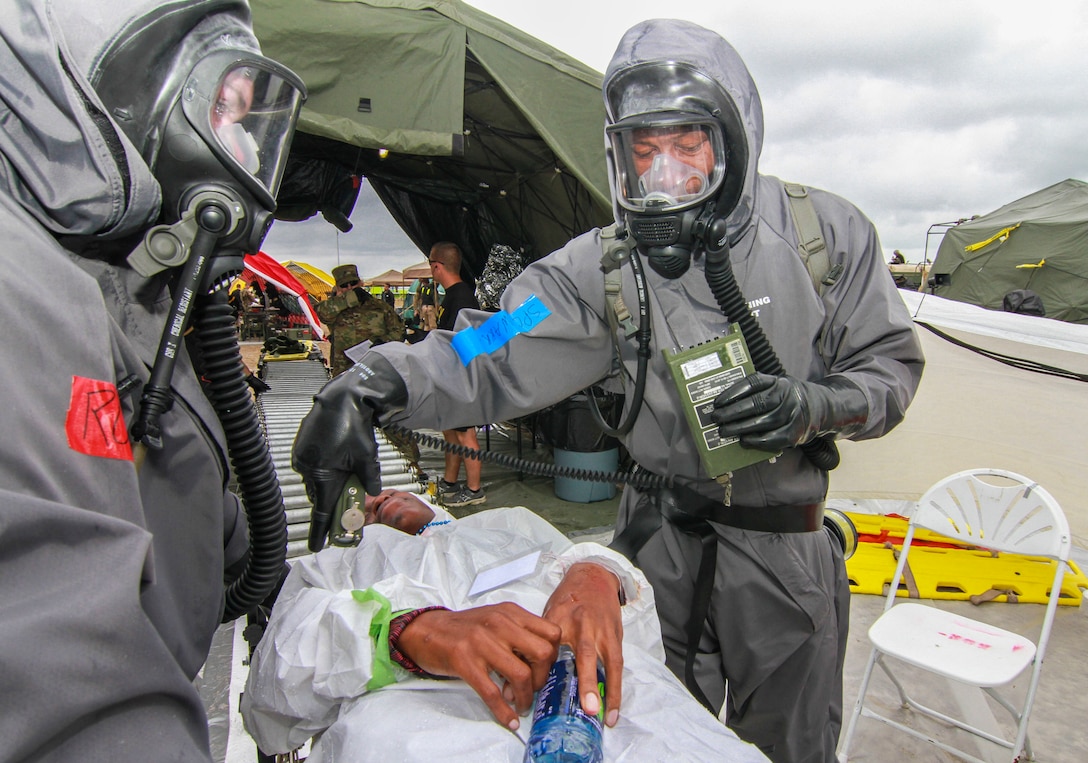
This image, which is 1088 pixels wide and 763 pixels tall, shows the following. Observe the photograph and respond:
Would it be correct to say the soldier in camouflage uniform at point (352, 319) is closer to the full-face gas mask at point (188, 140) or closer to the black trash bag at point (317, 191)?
the black trash bag at point (317, 191)

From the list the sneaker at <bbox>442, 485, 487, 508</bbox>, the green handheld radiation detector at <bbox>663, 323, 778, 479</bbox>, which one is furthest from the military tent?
the green handheld radiation detector at <bbox>663, 323, 778, 479</bbox>

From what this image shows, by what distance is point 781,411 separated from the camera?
134 centimetres

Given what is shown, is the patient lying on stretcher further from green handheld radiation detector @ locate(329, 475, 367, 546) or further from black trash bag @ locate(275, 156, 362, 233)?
black trash bag @ locate(275, 156, 362, 233)

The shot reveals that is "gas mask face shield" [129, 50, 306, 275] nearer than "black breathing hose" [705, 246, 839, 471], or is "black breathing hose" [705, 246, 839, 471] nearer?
"gas mask face shield" [129, 50, 306, 275]

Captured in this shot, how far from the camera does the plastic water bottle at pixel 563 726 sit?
3.08ft

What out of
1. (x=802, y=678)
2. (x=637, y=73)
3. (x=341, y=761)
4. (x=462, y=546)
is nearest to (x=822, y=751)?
(x=802, y=678)

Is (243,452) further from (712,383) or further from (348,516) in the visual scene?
(712,383)

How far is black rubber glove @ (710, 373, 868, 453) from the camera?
134 centimetres

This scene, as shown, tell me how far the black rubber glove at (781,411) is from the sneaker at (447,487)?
384 cm

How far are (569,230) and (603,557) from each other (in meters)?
4.86

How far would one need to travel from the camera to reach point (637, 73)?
64.7 inches

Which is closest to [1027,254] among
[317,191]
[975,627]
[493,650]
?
[975,627]

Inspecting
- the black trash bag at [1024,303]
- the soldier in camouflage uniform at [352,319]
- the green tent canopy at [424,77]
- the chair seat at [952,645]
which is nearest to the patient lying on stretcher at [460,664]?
the chair seat at [952,645]

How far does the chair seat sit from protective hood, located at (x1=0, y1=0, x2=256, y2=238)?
2.62m
